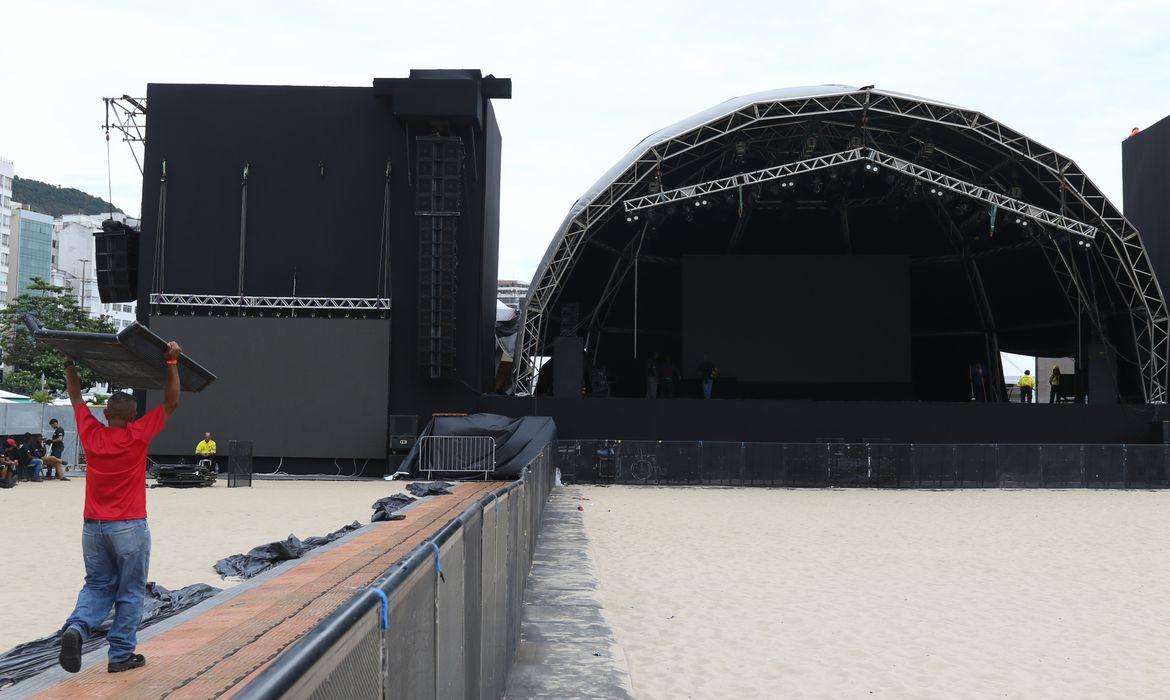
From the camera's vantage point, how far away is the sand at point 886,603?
Answer: 24.4 ft

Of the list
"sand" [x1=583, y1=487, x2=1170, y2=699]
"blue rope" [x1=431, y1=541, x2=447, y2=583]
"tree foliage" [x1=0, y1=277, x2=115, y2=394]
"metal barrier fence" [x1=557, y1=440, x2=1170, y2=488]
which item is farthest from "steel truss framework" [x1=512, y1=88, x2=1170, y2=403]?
"tree foliage" [x1=0, y1=277, x2=115, y2=394]

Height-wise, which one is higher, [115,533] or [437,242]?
[437,242]

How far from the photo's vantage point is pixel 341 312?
30094 millimetres

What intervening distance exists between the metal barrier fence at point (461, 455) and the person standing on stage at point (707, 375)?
9.10 metres

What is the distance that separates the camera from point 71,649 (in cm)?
515

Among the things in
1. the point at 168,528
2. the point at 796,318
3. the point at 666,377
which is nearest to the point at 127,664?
the point at 168,528

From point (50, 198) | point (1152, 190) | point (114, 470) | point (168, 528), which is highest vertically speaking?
point (50, 198)

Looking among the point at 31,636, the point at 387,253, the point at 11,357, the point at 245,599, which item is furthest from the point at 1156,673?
the point at 11,357

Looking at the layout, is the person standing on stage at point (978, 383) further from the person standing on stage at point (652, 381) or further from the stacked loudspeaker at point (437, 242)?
the stacked loudspeaker at point (437, 242)

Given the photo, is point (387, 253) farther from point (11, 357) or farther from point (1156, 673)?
point (11, 357)

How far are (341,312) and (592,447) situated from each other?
8584 mm

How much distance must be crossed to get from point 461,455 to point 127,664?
2186cm

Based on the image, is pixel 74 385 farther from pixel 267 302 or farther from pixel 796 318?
pixel 796 318

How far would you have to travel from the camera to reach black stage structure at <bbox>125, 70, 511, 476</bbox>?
96.3 ft
